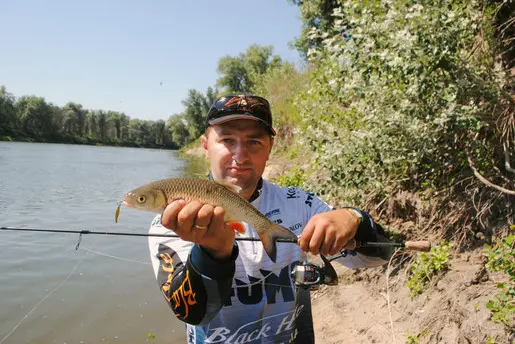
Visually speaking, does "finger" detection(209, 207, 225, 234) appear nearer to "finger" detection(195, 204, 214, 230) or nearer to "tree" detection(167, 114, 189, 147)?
"finger" detection(195, 204, 214, 230)

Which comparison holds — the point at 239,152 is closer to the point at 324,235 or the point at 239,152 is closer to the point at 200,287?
the point at 324,235

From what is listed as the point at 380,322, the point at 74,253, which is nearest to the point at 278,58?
the point at 74,253

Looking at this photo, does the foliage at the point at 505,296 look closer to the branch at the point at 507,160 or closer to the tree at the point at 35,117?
the branch at the point at 507,160

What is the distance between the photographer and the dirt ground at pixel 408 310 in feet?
10.8

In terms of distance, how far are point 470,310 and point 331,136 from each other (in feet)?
11.9

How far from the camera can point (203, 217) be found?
171cm

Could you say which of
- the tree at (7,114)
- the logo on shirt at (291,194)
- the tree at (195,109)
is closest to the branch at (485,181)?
the logo on shirt at (291,194)

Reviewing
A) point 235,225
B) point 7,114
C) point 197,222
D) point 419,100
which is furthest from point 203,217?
point 7,114

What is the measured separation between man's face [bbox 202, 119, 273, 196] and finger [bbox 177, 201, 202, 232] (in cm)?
59

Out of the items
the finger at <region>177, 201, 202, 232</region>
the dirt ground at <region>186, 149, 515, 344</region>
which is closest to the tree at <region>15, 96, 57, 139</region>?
the dirt ground at <region>186, 149, 515, 344</region>

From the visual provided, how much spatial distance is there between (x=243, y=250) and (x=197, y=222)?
2.13ft

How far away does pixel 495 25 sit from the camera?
4.98 m

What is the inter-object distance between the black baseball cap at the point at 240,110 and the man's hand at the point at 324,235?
759 mm

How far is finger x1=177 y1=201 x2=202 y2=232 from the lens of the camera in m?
1.70
